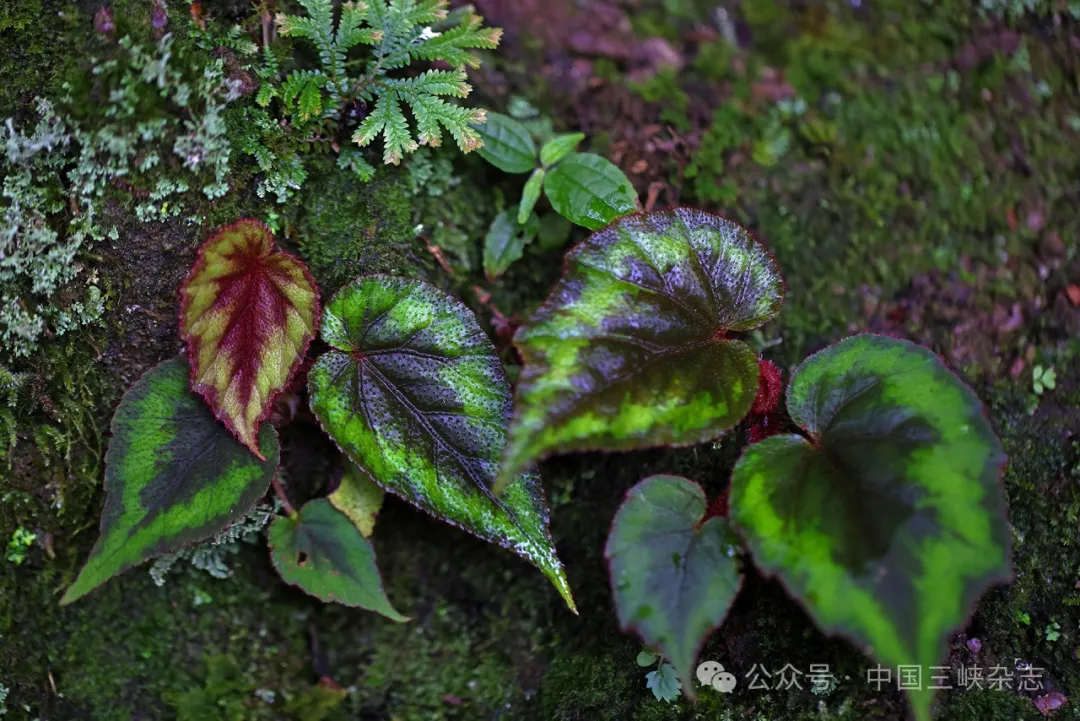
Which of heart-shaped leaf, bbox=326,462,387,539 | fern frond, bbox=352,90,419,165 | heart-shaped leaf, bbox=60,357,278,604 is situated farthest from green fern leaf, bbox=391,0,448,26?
heart-shaped leaf, bbox=326,462,387,539

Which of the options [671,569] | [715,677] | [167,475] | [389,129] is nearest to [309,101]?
[389,129]

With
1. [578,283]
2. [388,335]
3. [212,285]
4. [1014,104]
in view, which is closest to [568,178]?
[578,283]

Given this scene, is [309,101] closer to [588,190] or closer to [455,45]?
[455,45]

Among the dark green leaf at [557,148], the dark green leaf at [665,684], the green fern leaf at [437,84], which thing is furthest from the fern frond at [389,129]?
the dark green leaf at [665,684]

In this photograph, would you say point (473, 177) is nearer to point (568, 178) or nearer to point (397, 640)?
point (568, 178)

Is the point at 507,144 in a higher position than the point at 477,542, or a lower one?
higher

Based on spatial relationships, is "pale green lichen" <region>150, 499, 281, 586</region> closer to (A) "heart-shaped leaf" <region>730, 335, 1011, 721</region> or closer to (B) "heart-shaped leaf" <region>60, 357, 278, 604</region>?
(B) "heart-shaped leaf" <region>60, 357, 278, 604</region>

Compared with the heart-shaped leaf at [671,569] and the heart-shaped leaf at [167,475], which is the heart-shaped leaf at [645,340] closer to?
the heart-shaped leaf at [671,569]
